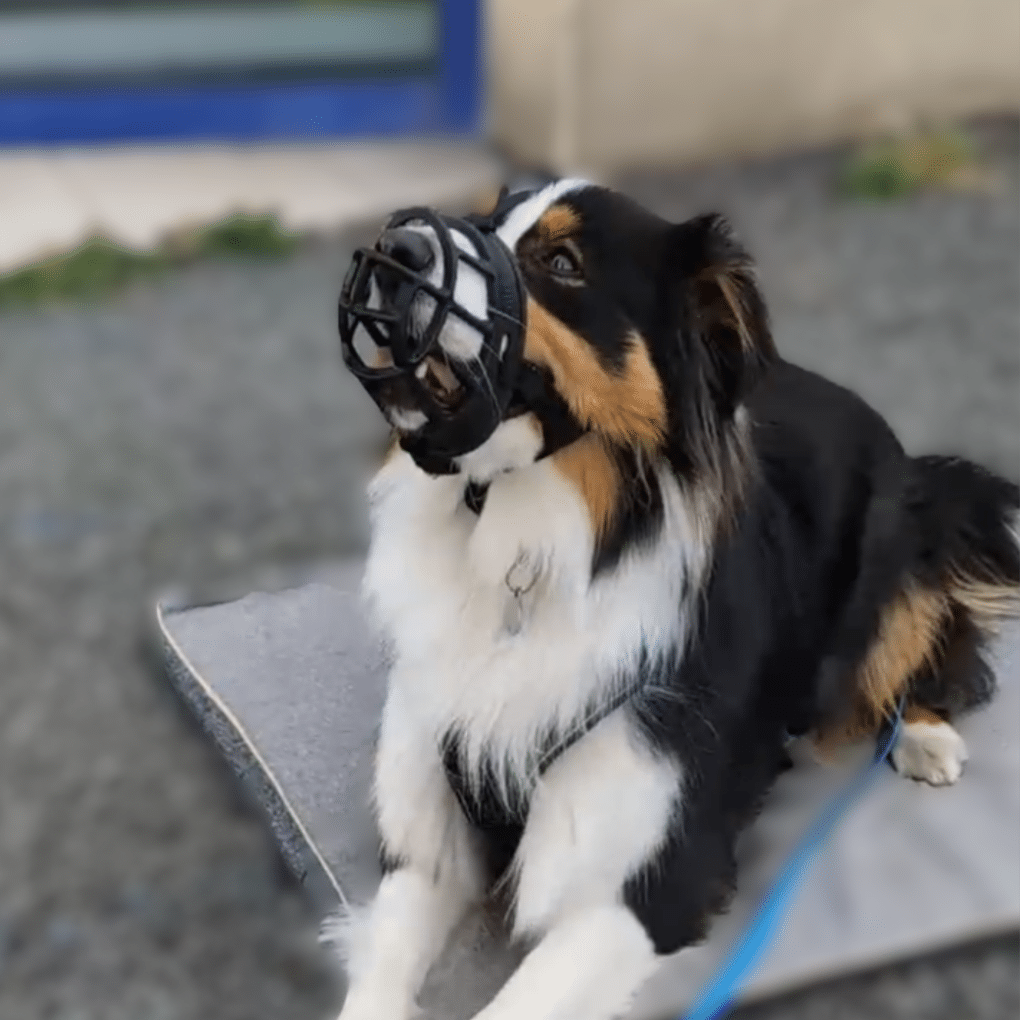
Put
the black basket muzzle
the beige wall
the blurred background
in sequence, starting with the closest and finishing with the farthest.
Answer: the black basket muzzle, the blurred background, the beige wall

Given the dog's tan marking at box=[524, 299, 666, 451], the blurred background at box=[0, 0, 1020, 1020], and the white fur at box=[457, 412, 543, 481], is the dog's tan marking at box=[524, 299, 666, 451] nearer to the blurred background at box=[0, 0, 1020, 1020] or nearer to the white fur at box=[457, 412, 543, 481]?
the white fur at box=[457, 412, 543, 481]

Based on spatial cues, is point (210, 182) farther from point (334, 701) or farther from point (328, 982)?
point (328, 982)

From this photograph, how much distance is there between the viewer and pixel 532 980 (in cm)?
177

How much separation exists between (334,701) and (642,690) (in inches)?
31.5

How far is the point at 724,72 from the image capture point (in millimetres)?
5438

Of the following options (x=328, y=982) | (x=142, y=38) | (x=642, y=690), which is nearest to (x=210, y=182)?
(x=142, y=38)

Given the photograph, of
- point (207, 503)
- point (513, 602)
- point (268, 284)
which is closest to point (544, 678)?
point (513, 602)

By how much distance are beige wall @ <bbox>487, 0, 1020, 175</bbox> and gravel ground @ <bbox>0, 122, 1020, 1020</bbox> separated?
0.17 m

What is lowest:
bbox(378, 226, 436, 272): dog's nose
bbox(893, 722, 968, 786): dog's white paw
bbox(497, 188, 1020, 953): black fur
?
bbox(893, 722, 968, 786): dog's white paw

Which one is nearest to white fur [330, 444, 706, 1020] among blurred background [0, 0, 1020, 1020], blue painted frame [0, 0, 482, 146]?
blurred background [0, 0, 1020, 1020]

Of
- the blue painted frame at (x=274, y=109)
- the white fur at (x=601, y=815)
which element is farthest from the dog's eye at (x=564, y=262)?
the blue painted frame at (x=274, y=109)

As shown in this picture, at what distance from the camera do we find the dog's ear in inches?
64.9

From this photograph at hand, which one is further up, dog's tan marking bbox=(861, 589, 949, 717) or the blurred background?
dog's tan marking bbox=(861, 589, 949, 717)

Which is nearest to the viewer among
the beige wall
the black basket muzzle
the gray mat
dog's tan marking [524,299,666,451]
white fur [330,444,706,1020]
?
the black basket muzzle
